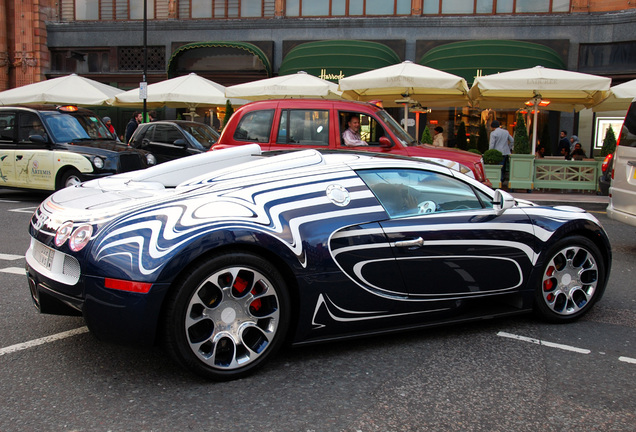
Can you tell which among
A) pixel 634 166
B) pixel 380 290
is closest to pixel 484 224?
pixel 380 290

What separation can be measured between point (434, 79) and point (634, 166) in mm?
7143

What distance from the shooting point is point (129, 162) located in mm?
11109

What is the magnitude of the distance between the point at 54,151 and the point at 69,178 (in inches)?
22.5

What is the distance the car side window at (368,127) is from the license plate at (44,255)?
578cm

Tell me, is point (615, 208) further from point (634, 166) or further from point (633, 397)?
point (633, 397)

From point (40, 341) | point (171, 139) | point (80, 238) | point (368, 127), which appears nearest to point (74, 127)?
point (171, 139)

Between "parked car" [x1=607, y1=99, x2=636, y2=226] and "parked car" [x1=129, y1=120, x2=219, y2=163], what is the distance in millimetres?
8860

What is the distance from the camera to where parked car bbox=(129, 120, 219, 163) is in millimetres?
13812

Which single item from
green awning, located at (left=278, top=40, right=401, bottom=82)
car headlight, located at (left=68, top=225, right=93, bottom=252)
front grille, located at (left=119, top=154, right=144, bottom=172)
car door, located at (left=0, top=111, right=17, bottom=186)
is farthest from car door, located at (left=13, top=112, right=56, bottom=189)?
green awning, located at (left=278, top=40, right=401, bottom=82)

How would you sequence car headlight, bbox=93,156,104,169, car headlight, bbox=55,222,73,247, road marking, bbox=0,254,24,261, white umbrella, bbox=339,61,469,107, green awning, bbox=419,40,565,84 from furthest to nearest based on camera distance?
green awning, bbox=419,40,565,84 < white umbrella, bbox=339,61,469,107 < car headlight, bbox=93,156,104,169 < road marking, bbox=0,254,24,261 < car headlight, bbox=55,222,73,247

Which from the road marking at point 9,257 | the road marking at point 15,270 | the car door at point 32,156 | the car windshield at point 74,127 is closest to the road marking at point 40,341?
the road marking at point 15,270

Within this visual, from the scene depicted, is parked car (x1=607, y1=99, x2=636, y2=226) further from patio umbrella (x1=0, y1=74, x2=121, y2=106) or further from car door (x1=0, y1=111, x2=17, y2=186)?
patio umbrella (x1=0, y1=74, x2=121, y2=106)

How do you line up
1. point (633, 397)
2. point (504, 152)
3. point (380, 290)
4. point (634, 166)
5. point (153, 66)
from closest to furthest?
point (633, 397), point (380, 290), point (634, 166), point (504, 152), point (153, 66)

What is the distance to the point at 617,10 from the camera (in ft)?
70.7
